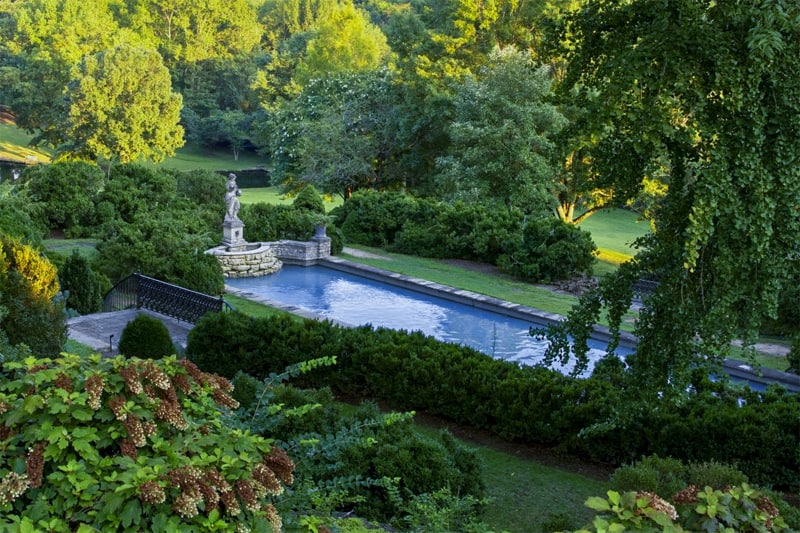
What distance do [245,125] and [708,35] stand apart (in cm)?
5359

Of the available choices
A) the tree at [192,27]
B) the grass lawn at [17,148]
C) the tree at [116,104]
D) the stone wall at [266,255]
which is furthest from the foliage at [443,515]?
the tree at [192,27]

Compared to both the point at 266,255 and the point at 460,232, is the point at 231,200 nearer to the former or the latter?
the point at 266,255

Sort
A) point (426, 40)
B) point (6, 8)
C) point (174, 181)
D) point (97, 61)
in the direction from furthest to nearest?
point (6, 8) < point (97, 61) < point (426, 40) < point (174, 181)

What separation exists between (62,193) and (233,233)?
6.86m

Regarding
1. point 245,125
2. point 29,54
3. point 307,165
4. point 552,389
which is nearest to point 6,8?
point 29,54

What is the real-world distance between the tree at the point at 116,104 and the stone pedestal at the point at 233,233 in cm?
2367

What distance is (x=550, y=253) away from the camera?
2216 centimetres

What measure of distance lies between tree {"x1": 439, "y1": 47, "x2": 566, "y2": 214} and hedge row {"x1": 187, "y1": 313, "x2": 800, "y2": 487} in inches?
636

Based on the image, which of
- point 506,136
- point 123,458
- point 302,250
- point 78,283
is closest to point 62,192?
point 302,250

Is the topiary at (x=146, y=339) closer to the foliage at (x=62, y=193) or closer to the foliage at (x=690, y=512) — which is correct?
the foliage at (x=690, y=512)

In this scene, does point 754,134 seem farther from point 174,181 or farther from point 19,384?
point 174,181

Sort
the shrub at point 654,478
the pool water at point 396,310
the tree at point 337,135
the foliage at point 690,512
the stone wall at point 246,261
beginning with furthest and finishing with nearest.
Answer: the tree at point 337,135 → the stone wall at point 246,261 → the pool water at point 396,310 → the shrub at point 654,478 → the foliage at point 690,512

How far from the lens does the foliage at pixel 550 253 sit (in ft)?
73.0

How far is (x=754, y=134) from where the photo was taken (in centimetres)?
654
